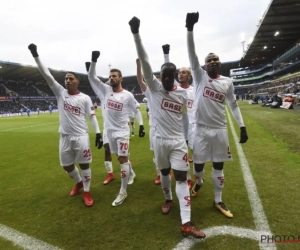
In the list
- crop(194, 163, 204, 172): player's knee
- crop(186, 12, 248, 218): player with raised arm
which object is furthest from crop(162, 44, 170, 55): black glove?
crop(194, 163, 204, 172): player's knee

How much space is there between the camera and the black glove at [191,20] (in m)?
2.96

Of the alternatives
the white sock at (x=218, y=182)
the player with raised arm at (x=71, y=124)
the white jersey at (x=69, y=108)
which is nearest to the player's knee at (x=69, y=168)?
the player with raised arm at (x=71, y=124)

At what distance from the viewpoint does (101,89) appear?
4.72 meters

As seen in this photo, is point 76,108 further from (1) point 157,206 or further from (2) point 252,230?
(2) point 252,230

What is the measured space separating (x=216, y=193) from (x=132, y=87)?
9235 centimetres

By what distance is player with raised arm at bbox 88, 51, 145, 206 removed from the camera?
4.35 meters

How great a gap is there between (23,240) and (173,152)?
2.29m

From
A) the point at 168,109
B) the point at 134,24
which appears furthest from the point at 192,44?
the point at 168,109

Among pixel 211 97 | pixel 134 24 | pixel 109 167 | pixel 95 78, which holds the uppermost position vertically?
pixel 134 24

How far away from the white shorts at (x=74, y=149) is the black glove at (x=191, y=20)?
8.46 ft

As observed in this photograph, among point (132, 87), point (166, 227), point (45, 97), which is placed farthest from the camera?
point (132, 87)

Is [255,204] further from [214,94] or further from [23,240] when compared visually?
[23,240]

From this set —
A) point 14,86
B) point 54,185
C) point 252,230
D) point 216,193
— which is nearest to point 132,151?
point 54,185

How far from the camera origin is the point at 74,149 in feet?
13.6
